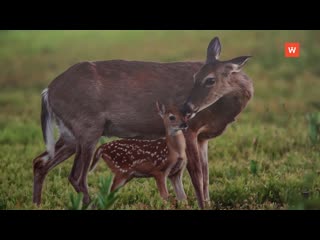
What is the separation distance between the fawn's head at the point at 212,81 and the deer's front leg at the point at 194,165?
0.23 meters

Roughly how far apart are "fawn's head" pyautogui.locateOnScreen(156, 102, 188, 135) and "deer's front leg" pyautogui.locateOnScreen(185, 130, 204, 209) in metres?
0.14

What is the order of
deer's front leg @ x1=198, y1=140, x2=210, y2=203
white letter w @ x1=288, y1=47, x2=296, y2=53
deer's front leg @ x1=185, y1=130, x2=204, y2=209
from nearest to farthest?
deer's front leg @ x1=185, y1=130, x2=204, y2=209
deer's front leg @ x1=198, y1=140, x2=210, y2=203
white letter w @ x1=288, y1=47, x2=296, y2=53

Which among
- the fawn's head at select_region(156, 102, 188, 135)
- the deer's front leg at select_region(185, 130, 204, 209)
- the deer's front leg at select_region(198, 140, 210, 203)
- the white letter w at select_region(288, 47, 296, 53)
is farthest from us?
the white letter w at select_region(288, 47, 296, 53)

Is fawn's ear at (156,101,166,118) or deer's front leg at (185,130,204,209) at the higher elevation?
fawn's ear at (156,101,166,118)

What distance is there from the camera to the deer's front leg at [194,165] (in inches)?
316

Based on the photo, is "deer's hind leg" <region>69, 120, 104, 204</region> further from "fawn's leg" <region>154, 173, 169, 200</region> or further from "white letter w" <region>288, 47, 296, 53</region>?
"white letter w" <region>288, 47, 296, 53</region>

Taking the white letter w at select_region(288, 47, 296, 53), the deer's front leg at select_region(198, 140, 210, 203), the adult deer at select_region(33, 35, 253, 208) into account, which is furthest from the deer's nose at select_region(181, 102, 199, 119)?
the white letter w at select_region(288, 47, 296, 53)

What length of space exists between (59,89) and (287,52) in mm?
2522

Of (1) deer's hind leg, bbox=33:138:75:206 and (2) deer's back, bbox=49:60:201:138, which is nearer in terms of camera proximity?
(2) deer's back, bbox=49:60:201:138

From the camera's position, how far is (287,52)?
29.1 ft

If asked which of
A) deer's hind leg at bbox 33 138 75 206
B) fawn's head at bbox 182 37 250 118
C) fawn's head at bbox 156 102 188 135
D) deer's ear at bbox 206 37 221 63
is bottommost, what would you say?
deer's hind leg at bbox 33 138 75 206

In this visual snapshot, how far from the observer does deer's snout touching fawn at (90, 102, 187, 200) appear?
26.1 feet

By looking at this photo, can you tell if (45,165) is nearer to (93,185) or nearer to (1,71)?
(93,185)
